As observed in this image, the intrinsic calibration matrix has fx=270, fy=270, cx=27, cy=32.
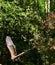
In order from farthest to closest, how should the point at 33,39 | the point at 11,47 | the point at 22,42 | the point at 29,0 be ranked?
the point at 29,0, the point at 22,42, the point at 33,39, the point at 11,47

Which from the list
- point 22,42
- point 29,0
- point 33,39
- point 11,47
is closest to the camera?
point 11,47

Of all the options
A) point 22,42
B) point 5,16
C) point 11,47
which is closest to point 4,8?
point 5,16

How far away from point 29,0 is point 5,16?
1.31 m

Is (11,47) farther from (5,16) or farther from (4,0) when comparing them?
(4,0)

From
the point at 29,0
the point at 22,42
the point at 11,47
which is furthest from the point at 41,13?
the point at 11,47

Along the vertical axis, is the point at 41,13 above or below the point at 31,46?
above

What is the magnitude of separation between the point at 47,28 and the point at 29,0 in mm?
1496

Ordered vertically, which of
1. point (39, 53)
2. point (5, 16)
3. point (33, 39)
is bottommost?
point (39, 53)

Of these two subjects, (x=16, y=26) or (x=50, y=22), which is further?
(x=16, y=26)

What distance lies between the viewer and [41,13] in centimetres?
815

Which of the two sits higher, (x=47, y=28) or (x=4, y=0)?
(x=4, y=0)

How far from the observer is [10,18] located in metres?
7.40

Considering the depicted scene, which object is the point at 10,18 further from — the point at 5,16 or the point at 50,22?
the point at 50,22

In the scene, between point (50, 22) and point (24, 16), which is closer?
point (50, 22)
